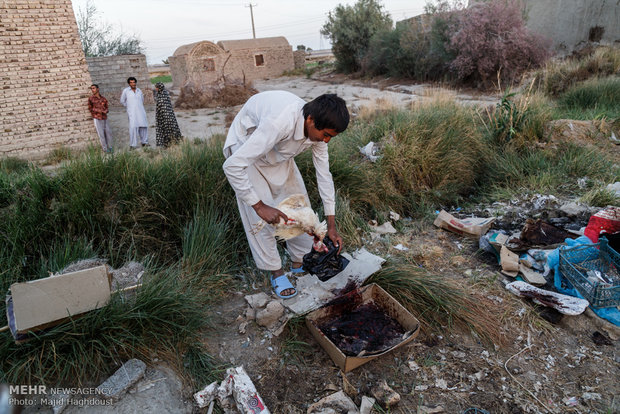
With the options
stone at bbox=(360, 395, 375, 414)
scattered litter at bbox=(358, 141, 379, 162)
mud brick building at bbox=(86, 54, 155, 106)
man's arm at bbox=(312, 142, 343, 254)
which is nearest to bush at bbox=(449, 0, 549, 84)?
scattered litter at bbox=(358, 141, 379, 162)

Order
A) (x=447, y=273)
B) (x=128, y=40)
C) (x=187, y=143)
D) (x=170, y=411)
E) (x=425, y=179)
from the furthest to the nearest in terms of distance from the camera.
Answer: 1. (x=128, y=40)
2. (x=425, y=179)
3. (x=187, y=143)
4. (x=447, y=273)
5. (x=170, y=411)

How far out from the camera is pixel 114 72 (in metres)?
13.7

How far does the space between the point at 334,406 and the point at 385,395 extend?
31 cm

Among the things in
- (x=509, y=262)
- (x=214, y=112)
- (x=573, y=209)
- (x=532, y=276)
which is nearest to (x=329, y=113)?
(x=509, y=262)

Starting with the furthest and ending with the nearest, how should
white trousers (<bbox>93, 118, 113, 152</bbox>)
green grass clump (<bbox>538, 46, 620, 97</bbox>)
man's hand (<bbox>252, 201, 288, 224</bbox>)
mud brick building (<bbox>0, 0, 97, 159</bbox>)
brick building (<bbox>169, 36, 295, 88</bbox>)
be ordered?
brick building (<bbox>169, 36, 295, 88</bbox>)
green grass clump (<bbox>538, 46, 620, 97</bbox>)
white trousers (<bbox>93, 118, 113, 152</bbox>)
mud brick building (<bbox>0, 0, 97, 159</bbox>)
man's hand (<bbox>252, 201, 288, 224</bbox>)

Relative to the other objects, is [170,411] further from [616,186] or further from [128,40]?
[128,40]

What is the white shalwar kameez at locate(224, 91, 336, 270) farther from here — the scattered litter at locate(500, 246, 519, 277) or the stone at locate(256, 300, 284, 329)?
the scattered litter at locate(500, 246, 519, 277)

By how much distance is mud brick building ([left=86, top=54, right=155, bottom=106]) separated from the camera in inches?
528

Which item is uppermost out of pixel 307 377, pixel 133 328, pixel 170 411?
pixel 133 328

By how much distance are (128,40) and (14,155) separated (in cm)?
1713

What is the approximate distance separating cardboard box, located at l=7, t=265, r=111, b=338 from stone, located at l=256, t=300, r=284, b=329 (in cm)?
97

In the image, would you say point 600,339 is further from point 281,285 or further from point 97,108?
point 97,108

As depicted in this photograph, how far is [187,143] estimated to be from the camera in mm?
4266

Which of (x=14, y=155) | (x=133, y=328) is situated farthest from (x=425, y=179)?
(x=14, y=155)
